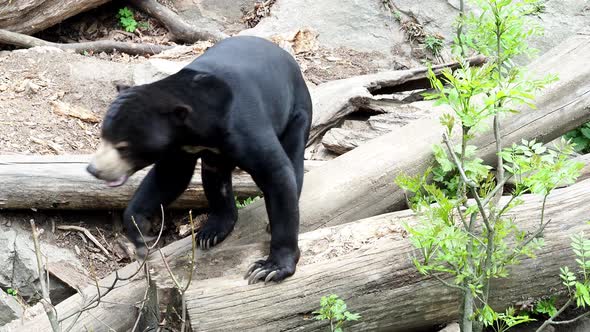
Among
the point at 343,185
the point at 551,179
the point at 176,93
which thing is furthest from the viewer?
the point at 343,185

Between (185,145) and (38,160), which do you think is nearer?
(185,145)

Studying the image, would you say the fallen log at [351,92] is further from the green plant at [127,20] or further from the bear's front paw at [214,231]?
the green plant at [127,20]

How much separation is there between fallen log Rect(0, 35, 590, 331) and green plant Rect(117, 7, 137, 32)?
5177mm

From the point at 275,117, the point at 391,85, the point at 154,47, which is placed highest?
the point at 275,117

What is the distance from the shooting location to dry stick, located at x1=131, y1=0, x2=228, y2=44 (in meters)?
9.75

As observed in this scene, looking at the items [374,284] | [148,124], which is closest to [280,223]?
[374,284]

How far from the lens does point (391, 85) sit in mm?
7094

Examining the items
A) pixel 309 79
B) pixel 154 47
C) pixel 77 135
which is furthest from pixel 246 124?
pixel 154 47

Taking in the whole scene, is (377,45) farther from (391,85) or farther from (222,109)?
(222,109)

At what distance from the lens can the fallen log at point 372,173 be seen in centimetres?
477

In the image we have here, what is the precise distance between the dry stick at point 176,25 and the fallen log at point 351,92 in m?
2.88

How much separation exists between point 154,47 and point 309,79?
6.93 feet

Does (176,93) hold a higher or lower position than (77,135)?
higher

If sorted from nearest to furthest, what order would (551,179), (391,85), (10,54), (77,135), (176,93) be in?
(551,179), (176,93), (77,135), (391,85), (10,54)
